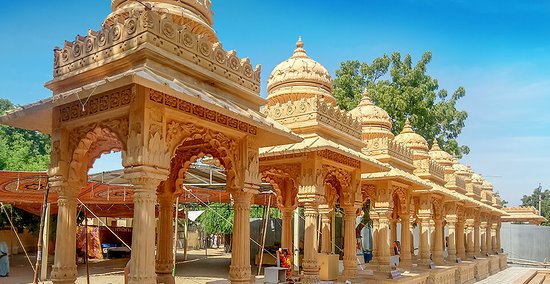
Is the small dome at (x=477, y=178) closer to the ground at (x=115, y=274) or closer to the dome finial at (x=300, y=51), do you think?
the ground at (x=115, y=274)

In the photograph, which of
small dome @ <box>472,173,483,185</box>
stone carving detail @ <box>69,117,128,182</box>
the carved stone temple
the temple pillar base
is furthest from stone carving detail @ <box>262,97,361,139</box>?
small dome @ <box>472,173,483,185</box>

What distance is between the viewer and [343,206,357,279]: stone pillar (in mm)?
11383

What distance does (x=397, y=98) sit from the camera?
83.3ft

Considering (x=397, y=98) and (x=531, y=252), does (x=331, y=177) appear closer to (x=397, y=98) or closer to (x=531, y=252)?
(x=397, y=98)

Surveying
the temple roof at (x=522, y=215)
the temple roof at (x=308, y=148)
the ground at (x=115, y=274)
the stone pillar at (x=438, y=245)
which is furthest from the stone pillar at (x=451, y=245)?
the temple roof at (x=522, y=215)

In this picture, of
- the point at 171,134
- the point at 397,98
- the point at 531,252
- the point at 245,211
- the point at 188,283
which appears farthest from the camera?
the point at 531,252

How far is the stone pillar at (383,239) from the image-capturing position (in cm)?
1270

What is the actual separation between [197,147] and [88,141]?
2.17 m

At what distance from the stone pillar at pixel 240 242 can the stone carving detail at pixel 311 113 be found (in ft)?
11.5

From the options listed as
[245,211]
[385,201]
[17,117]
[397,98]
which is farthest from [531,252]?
[17,117]

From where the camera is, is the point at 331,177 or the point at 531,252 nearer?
the point at 331,177

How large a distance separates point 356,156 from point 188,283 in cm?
817

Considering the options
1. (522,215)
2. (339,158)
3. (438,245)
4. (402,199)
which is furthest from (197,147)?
(522,215)

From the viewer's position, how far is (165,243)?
8742 millimetres
